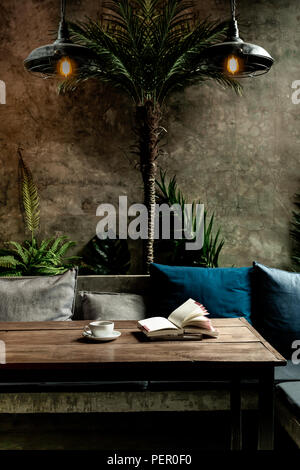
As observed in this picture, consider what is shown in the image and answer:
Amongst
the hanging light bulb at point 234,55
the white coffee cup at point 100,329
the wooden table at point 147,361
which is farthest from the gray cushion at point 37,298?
the hanging light bulb at point 234,55

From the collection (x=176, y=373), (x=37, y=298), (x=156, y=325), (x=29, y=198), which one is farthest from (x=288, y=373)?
(x=29, y=198)

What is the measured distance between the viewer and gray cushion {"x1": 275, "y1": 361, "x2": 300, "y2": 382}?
2.22 meters

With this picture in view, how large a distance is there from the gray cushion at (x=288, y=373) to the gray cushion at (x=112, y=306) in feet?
2.81

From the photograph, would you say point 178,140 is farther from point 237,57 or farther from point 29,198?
point 237,57

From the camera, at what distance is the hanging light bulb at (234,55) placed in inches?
94.1

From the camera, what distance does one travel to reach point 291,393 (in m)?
2.01

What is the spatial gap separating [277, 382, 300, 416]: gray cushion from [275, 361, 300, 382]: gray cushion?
0.10 meters

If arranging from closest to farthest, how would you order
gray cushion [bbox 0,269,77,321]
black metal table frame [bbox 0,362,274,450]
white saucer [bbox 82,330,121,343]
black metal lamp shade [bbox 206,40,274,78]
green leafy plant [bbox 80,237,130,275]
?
black metal table frame [bbox 0,362,274,450]
white saucer [bbox 82,330,121,343]
black metal lamp shade [bbox 206,40,274,78]
gray cushion [bbox 0,269,77,321]
green leafy plant [bbox 80,237,130,275]

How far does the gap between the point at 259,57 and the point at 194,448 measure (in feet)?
7.06

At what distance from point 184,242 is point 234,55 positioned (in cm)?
175

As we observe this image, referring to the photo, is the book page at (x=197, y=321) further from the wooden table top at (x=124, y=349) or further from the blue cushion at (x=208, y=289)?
the blue cushion at (x=208, y=289)

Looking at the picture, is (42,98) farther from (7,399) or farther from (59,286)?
(7,399)

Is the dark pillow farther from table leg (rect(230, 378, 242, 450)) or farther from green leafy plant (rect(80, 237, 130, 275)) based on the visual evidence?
green leafy plant (rect(80, 237, 130, 275))

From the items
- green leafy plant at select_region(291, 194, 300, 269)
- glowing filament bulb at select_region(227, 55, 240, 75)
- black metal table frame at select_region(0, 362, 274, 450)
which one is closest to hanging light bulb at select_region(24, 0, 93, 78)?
glowing filament bulb at select_region(227, 55, 240, 75)
